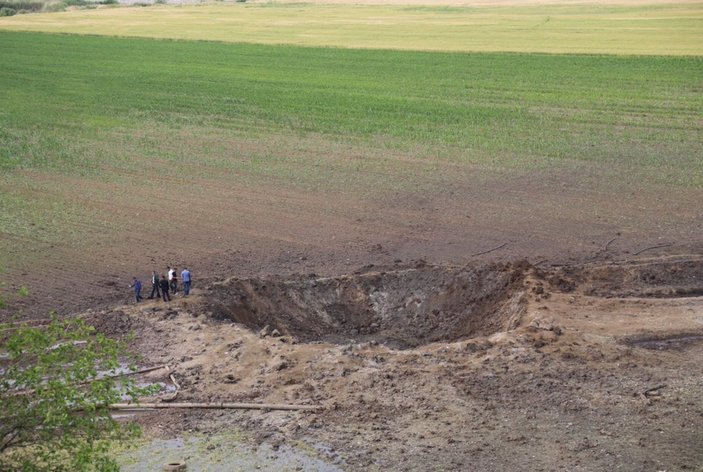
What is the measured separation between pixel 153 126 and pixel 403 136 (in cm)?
1401

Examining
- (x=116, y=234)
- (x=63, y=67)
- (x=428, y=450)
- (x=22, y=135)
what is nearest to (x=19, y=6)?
(x=63, y=67)

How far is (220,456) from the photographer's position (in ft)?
72.1

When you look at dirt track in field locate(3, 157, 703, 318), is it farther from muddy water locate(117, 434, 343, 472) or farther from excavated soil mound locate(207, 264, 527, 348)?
muddy water locate(117, 434, 343, 472)

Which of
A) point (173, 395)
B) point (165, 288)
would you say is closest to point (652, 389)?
point (173, 395)

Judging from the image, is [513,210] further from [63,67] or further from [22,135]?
[63,67]

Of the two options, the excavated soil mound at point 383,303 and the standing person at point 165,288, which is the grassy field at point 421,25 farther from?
the standing person at point 165,288

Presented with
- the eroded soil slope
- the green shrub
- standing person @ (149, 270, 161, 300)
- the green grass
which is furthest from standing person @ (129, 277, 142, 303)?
the green shrub

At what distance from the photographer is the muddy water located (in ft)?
70.5

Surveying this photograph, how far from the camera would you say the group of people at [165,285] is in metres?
30.4

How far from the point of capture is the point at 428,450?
71.1 feet

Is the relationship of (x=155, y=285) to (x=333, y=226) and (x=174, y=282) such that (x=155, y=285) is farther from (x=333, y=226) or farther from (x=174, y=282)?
(x=333, y=226)

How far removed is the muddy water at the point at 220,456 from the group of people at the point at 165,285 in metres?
8.26

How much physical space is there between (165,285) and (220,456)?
9337mm

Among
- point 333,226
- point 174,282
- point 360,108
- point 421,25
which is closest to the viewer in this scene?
point 174,282
